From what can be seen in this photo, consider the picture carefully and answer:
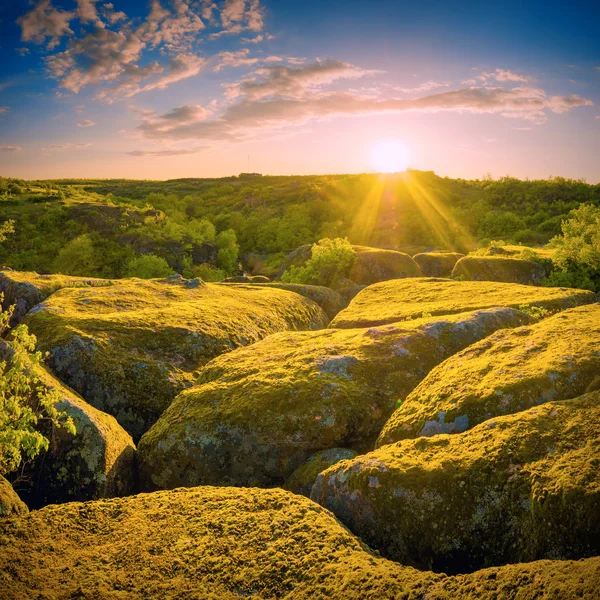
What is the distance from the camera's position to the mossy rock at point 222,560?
4973mm

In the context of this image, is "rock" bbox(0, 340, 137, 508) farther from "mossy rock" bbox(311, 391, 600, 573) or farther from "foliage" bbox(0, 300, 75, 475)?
"mossy rock" bbox(311, 391, 600, 573)

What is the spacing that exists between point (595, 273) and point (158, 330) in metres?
25.1

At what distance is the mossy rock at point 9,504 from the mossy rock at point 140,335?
547 cm

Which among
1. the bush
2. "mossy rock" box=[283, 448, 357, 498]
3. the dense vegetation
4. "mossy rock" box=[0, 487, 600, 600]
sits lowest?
"mossy rock" box=[283, 448, 357, 498]

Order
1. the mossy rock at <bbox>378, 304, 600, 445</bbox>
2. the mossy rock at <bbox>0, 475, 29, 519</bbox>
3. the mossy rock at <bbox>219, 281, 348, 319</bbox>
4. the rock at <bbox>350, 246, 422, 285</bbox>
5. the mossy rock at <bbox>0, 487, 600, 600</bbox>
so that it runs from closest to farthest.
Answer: the mossy rock at <bbox>0, 487, 600, 600</bbox> → the mossy rock at <bbox>0, 475, 29, 519</bbox> → the mossy rock at <bbox>378, 304, 600, 445</bbox> → the mossy rock at <bbox>219, 281, 348, 319</bbox> → the rock at <bbox>350, 246, 422, 285</bbox>

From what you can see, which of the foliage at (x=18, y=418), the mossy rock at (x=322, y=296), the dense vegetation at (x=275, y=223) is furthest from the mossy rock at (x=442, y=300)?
the foliage at (x=18, y=418)

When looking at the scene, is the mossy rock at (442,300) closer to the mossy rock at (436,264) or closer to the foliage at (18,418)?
the mossy rock at (436,264)

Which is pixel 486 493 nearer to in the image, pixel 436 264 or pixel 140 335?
pixel 140 335

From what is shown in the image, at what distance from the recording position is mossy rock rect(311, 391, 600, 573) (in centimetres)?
570

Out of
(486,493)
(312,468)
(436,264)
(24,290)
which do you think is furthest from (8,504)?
(436,264)

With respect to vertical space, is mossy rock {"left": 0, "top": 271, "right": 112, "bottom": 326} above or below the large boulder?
above

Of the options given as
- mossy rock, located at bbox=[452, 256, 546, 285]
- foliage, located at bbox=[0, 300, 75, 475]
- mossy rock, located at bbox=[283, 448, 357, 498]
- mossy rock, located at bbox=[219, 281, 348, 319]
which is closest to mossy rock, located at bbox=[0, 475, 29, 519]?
foliage, located at bbox=[0, 300, 75, 475]

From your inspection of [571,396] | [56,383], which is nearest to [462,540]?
[571,396]

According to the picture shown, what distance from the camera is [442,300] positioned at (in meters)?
19.9
